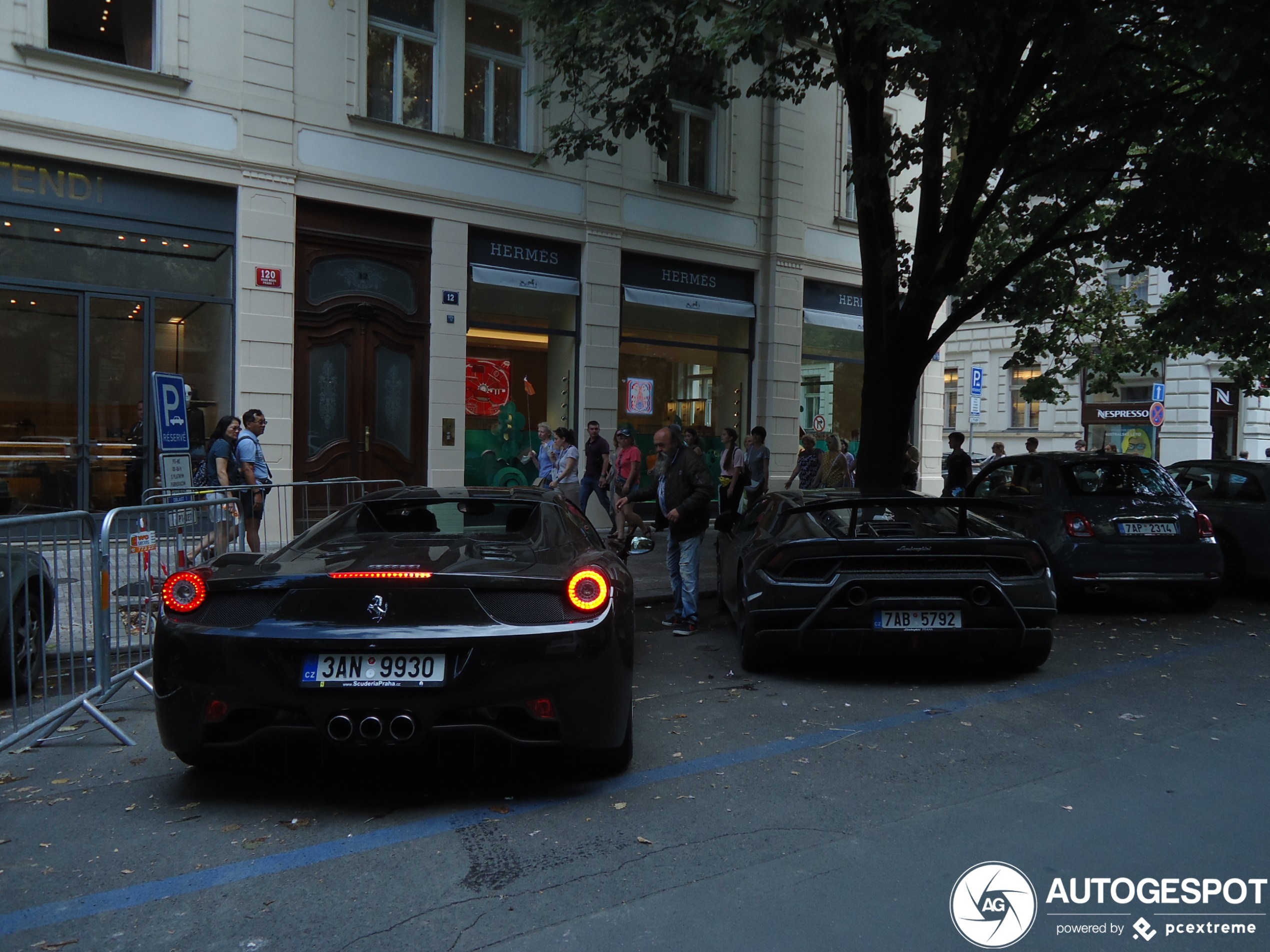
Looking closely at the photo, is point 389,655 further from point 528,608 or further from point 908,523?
point 908,523

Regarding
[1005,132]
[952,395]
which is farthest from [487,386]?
[952,395]

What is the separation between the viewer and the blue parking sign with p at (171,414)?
824 cm

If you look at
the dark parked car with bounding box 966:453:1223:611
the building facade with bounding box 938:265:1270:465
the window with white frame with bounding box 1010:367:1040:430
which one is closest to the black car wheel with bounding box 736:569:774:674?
the dark parked car with bounding box 966:453:1223:611

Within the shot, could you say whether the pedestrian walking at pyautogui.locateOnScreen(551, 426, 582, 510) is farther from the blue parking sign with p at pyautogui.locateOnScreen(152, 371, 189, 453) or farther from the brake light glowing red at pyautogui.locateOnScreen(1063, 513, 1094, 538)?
the brake light glowing red at pyautogui.locateOnScreen(1063, 513, 1094, 538)

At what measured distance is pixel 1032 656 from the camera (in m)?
6.49

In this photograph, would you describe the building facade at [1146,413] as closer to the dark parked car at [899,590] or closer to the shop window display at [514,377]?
the shop window display at [514,377]

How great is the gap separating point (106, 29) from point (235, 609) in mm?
10172

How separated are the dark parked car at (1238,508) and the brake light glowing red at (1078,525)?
73.4 inches

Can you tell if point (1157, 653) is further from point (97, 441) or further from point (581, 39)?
point (97, 441)

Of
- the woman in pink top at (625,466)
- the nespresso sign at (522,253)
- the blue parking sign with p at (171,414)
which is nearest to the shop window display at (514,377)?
Answer: the nespresso sign at (522,253)

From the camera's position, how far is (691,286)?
1652cm

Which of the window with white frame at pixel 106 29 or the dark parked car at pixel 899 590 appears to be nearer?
the dark parked car at pixel 899 590

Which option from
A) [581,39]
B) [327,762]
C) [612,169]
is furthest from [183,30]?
[327,762]

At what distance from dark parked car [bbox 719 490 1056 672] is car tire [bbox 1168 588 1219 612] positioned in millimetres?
3728
